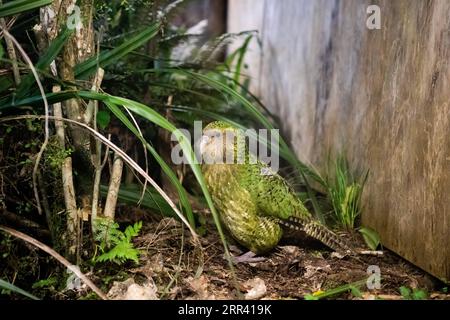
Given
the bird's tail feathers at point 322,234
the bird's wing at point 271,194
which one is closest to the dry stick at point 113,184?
the bird's wing at point 271,194

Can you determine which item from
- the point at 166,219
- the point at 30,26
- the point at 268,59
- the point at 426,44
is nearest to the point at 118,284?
the point at 166,219

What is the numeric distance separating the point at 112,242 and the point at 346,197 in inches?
61.8

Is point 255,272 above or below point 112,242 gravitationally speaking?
below

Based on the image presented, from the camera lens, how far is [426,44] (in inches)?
105

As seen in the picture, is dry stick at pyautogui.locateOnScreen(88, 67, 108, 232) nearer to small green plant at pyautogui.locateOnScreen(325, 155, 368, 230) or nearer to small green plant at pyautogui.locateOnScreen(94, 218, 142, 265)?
small green plant at pyautogui.locateOnScreen(94, 218, 142, 265)

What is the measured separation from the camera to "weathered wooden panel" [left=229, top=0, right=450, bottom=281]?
256 centimetres

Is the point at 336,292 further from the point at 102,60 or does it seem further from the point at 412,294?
the point at 102,60

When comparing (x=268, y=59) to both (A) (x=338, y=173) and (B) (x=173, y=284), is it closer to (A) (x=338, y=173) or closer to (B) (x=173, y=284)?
(A) (x=338, y=173)

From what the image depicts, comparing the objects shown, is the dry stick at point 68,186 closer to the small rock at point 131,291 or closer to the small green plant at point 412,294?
the small rock at point 131,291

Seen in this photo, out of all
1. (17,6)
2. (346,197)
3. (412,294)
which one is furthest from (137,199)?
(412,294)

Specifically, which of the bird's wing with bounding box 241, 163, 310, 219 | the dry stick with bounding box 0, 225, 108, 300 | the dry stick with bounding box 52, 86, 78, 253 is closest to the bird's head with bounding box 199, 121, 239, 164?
the bird's wing with bounding box 241, 163, 310, 219

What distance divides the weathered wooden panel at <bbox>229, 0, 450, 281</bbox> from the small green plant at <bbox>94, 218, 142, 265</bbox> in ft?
4.64

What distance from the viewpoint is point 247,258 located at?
2.98 metres

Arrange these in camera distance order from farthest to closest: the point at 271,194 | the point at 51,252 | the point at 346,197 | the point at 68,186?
the point at 346,197 → the point at 271,194 → the point at 68,186 → the point at 51,252
